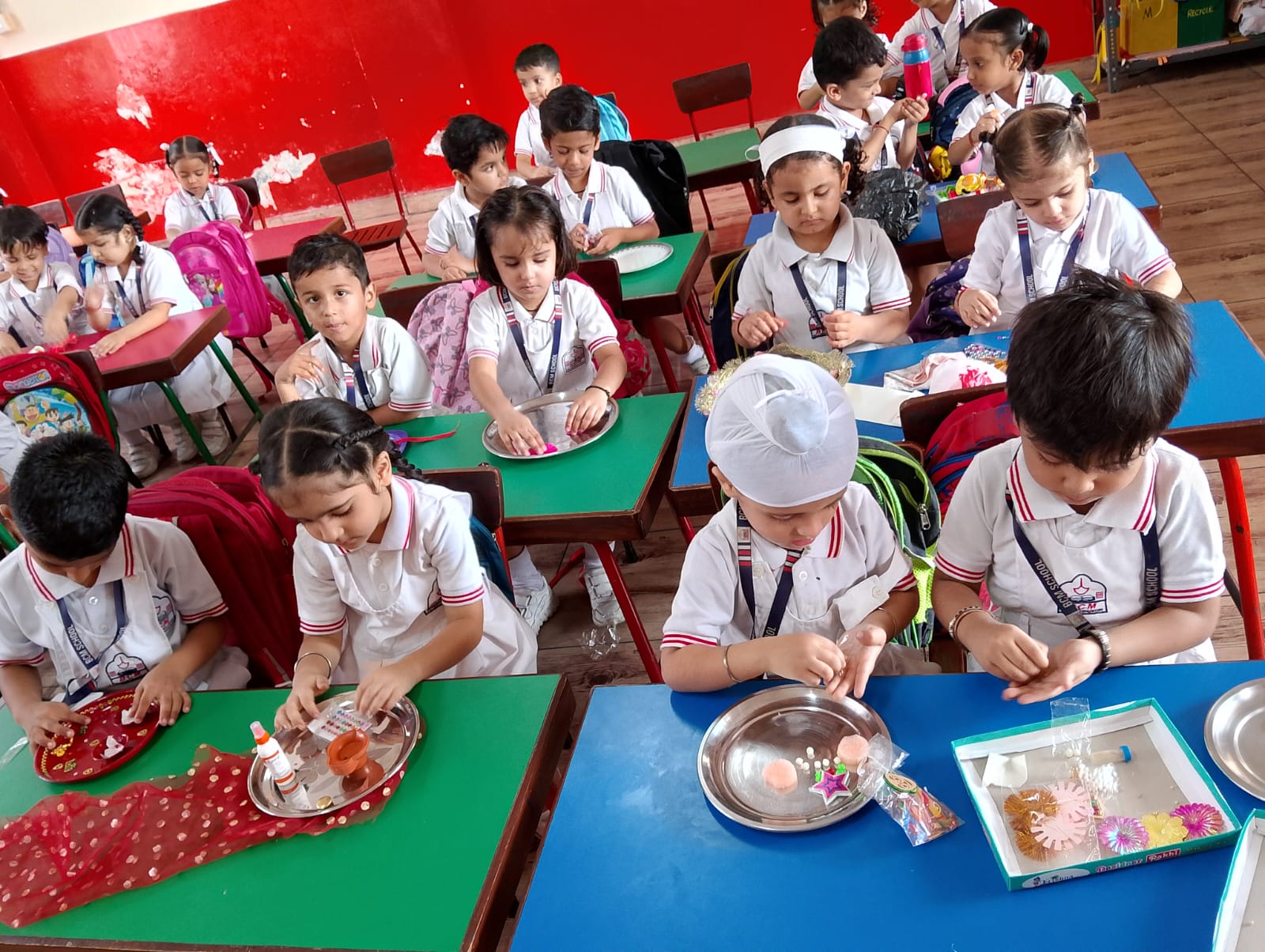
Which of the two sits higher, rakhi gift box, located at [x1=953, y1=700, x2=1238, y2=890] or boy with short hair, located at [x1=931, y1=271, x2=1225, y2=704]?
boy with short hair, located at [x1=931, y1=271, x2=1225, y2=704]

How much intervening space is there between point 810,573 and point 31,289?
442 centimetres

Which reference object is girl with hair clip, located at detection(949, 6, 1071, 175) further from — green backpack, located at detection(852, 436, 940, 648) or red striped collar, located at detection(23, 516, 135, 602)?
red striped collar, located at detection(23, 516, 135, 602)

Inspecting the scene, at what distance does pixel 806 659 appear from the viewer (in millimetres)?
1193

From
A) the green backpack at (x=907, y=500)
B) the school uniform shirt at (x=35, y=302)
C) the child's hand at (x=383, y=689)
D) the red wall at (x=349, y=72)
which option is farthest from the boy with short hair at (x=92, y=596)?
the red wall at (x=349, y=72)

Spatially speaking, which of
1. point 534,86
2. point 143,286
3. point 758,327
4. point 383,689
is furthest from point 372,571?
point 534,86

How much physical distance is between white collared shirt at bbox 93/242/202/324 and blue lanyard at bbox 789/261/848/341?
300 cm

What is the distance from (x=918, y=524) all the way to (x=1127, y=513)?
0.42m

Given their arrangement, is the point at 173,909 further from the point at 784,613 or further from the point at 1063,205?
the point at 1063,205

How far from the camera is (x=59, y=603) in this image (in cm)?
182

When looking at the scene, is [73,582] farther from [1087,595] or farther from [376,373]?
[1087,595]

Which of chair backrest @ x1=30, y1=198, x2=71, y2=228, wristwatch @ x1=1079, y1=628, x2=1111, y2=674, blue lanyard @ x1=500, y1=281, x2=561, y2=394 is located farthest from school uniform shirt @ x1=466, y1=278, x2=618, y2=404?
chair backrest @ x1=30, y1=198, x2=71, y2=228

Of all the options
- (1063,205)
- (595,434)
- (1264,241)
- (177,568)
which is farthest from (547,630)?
(1264,241)

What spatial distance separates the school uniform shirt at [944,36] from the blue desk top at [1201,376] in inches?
105

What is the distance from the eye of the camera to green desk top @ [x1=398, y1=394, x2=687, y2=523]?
195 centimetres
